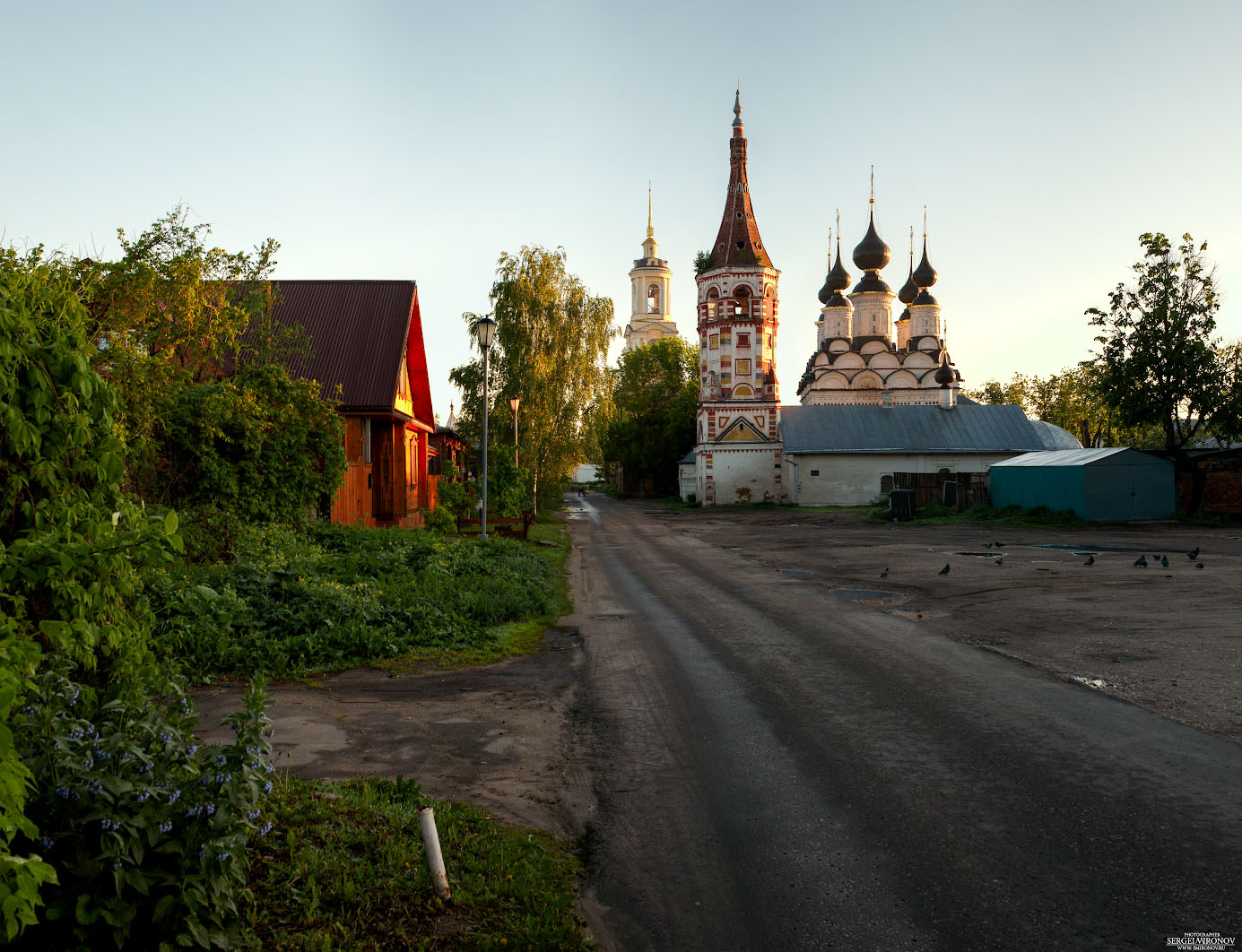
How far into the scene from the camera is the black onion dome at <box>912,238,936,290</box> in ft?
221

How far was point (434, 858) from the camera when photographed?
3938mm

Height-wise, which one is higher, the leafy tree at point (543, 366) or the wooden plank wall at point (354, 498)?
the leafy tree at point (543, 366)

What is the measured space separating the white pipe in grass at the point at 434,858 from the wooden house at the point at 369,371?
14883 millimetres

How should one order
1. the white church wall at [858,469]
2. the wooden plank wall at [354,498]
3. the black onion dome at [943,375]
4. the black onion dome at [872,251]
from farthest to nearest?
the black onion dome at [872,251] < the black onion dome at [943,375] < the white church wall at [858,469] < the wooden plank wall at [354,498]

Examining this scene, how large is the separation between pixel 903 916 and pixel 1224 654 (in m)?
7.34

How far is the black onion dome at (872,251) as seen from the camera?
65.9m

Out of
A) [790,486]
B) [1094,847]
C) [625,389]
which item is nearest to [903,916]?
[1094,847]

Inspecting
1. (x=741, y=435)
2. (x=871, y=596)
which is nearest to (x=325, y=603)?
(x=871, y=596)

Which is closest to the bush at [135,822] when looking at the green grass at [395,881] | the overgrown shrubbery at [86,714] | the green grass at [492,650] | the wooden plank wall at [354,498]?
the overgrown shrubbery at [86,714]

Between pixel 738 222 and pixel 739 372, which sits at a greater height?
pixel 738 222

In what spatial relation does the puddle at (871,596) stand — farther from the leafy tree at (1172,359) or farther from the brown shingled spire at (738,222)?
the brown shingled spire at (738,222)

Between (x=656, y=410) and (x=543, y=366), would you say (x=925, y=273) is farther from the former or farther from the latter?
(x=543, y=366)

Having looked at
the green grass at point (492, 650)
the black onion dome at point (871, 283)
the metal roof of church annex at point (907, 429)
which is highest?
the black onion dome at point (871, 283)

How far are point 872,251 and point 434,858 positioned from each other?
6847 cm
